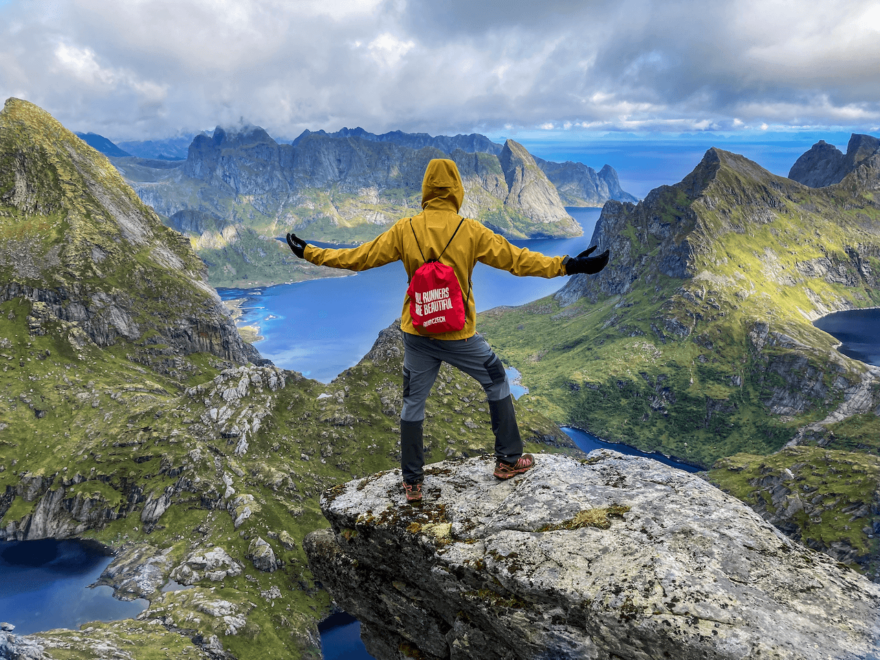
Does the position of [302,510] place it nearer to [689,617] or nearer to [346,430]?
[346,430]

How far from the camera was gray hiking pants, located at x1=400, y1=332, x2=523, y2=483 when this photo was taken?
9.39m

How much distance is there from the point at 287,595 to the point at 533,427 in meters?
88.6

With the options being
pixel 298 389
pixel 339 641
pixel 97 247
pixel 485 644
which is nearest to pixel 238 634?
pixel 339 641

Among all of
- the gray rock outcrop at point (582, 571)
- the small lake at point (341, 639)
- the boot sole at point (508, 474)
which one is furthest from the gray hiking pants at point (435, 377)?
the small lake at point (341, 639)

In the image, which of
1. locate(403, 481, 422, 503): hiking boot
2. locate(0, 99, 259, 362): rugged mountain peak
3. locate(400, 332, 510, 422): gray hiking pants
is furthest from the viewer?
locate(0, 99, 259, 362): rugged mountain peak

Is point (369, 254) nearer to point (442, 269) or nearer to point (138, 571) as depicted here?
point (442, 269)

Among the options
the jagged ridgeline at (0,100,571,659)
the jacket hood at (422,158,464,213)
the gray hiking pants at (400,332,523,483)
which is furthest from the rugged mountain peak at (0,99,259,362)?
the jacket hood at (422,158,464,213)

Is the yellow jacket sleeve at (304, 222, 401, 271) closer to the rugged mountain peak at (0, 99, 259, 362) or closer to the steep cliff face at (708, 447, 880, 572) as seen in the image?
the steep cliff face at (708, 447, 880, 572)

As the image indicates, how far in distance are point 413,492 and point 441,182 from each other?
6.55 metres

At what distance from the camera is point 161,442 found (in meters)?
116

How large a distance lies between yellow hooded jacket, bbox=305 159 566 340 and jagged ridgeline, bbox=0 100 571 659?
75740 mm

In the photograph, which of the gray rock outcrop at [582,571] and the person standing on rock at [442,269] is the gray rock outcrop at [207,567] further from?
the person standing on rock at [442,269]

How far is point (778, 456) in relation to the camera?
119438 mm

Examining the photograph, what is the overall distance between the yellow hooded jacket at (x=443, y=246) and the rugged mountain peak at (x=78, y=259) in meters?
187
